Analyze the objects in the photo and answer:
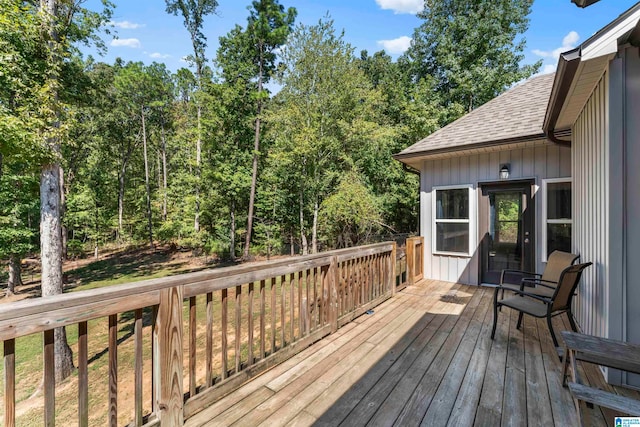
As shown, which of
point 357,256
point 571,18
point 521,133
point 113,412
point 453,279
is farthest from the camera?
point 571,18

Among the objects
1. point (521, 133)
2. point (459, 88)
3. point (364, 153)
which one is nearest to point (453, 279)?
point (521, 133)

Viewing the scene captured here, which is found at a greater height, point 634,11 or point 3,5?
point 3,5

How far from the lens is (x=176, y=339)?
5.70ft

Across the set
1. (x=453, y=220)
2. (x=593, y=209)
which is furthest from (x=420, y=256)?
(x=593, y=209)

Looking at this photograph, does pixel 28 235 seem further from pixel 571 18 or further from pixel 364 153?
pixel 571 18

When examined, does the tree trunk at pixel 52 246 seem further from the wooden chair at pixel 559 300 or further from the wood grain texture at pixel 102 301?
the wooden chair at pixel 559 300

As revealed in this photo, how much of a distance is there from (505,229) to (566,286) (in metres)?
2.71

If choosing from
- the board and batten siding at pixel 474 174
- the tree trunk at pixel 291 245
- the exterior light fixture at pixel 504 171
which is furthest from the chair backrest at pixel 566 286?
the tree trunk at pixel 291 245

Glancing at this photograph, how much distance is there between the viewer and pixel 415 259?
18.4ft

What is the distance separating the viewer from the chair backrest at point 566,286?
2593 mm

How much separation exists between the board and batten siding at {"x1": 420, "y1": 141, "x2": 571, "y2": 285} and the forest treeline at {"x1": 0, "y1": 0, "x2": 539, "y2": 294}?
4297 mm

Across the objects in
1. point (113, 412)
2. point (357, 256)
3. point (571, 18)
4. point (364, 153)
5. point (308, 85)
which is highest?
point (571, 18)

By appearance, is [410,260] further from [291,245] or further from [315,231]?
[291,245]

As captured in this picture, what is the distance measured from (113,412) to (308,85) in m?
11.0
